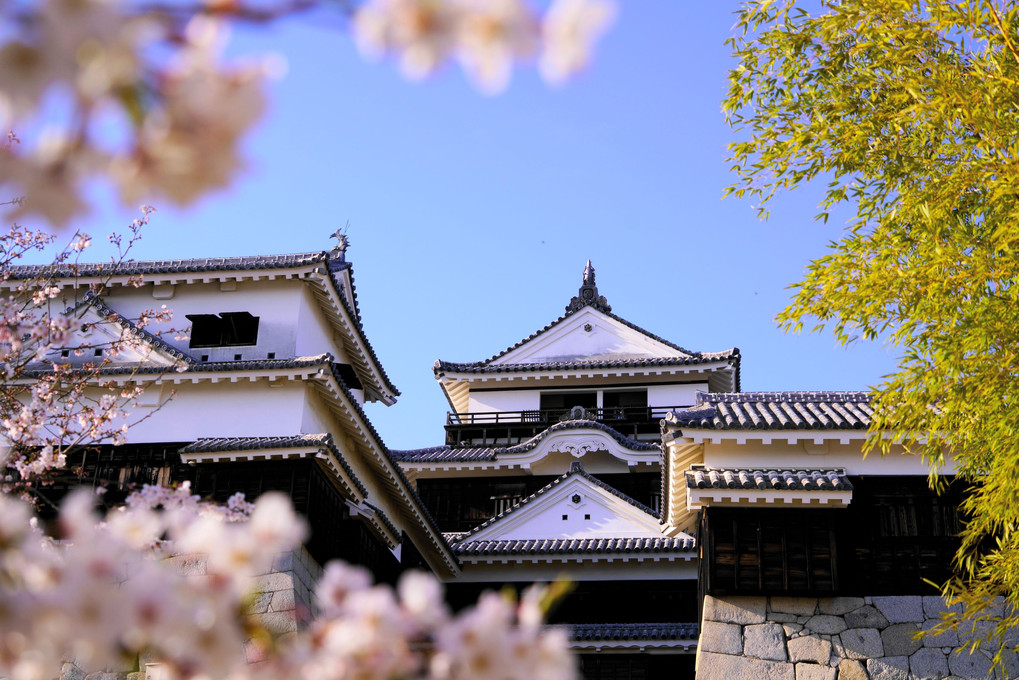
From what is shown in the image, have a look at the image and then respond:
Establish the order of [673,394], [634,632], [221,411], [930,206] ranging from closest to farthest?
[930,206] → [221,411] → [634,632] → [673,394]

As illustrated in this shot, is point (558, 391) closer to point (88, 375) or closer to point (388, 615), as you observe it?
point (88, 375)

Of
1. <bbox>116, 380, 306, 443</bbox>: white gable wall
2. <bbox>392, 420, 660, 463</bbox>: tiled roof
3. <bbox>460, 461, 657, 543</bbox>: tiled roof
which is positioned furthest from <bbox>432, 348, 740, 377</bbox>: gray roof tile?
<bbox>116, 380, 306, 443</bbox>: white gable wall

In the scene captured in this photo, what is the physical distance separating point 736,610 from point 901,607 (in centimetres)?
186

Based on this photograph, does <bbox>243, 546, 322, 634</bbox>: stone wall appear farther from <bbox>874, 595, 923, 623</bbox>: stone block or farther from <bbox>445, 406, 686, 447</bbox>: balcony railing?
<bbox>445, 406, 686, 447</bbox>: balcony railing

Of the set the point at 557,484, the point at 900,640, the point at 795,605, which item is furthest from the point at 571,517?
the point at 900,640

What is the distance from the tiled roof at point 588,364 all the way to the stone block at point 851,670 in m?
14.1

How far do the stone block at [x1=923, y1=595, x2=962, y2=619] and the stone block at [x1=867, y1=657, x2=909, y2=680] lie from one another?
576 millimetres

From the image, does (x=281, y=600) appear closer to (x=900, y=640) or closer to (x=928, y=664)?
(x=900, y=640)

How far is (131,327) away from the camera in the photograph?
15.7 meters

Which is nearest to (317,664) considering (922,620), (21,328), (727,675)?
(21,328)

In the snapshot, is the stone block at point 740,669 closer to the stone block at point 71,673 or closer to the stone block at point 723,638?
the stone block at point 723,638

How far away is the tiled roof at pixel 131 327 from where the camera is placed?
15427mm

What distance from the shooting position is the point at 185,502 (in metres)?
5.34

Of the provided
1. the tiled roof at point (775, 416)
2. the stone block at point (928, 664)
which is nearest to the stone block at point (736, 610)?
the stone block at point (928, 664)
